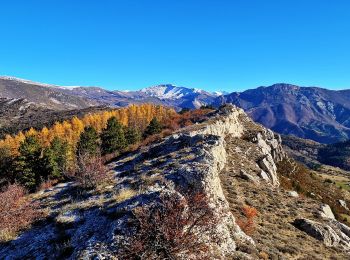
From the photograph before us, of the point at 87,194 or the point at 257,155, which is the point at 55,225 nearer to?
the point at 87,194

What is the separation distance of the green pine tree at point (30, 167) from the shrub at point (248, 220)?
56126 millimetres

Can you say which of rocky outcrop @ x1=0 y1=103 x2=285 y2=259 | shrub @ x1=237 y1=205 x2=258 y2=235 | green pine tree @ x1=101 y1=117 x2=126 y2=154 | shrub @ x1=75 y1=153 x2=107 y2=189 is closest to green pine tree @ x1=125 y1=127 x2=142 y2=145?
green pine tree @ x1=101 y1=117 x2=126 y2=154

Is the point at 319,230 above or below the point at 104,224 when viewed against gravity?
below

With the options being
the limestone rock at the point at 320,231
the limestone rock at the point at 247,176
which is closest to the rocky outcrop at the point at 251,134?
the limestone rock at the point at 247,176

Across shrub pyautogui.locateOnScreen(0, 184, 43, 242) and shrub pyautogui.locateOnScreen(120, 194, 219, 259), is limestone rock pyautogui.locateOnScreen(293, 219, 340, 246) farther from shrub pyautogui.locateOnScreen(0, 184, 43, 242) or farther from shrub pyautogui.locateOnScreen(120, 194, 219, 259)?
shrub pyautogui.locateOnScreen(0, 184, 43, 242)

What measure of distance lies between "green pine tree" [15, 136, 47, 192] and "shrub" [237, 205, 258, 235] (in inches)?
2210

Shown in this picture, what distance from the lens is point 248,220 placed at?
106 feet

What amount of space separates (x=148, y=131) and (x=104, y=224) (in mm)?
85157

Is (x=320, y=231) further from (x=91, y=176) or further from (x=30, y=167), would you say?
(x=30, y=167)

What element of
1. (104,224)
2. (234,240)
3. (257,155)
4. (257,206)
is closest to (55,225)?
(104,224)

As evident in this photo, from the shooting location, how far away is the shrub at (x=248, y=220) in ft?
98.3

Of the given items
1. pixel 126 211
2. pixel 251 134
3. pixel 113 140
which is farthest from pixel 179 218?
pixel 113 140

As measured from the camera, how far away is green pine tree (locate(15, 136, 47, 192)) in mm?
79938

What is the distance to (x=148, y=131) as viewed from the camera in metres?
108
